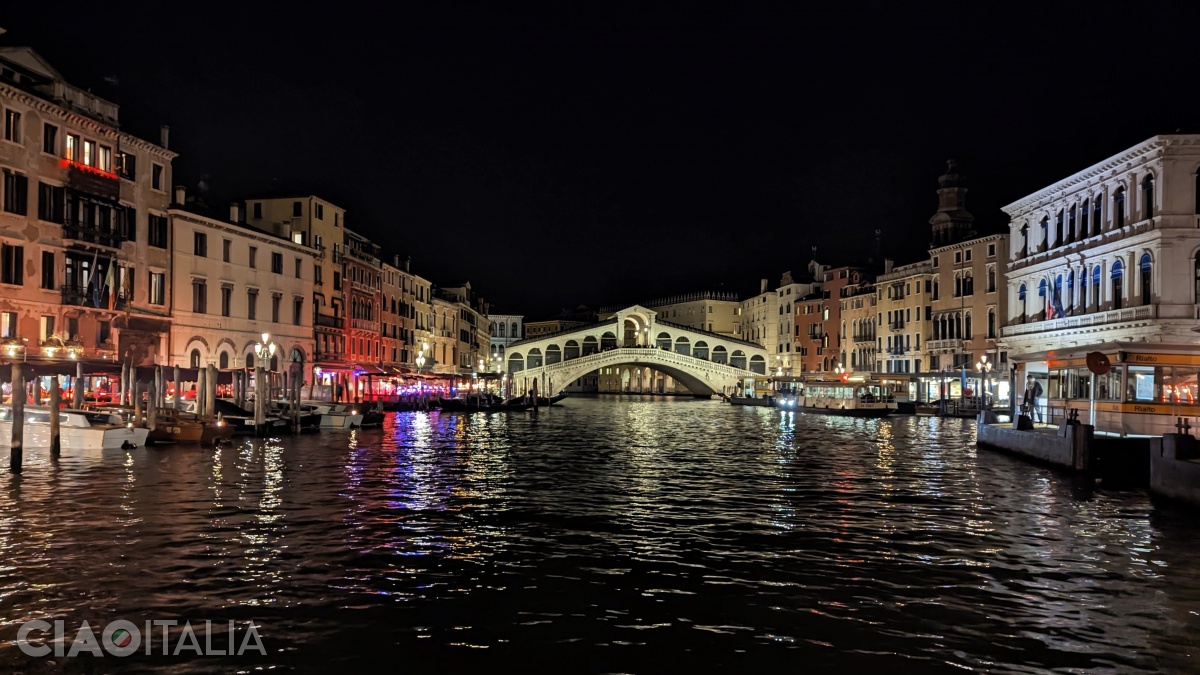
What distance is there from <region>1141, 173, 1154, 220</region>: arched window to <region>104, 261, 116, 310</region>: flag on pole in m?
37.2

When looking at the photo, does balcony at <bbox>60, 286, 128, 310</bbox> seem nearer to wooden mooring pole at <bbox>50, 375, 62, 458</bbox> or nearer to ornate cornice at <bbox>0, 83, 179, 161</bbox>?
ornate cornice at <bbox>0, 83, 179, 161</bbox>

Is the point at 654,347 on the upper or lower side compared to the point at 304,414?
upper

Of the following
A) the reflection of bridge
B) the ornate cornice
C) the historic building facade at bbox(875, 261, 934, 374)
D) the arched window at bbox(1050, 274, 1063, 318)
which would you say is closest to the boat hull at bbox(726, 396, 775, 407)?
the reflection of bridge

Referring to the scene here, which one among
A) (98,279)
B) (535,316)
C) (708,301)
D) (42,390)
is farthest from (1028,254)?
(535,316)

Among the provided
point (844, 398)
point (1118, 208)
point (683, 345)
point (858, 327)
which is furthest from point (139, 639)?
point (683, 345)

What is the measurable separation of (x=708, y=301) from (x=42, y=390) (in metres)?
88.4

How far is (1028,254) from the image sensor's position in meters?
44.0

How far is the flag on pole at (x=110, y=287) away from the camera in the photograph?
32.0m

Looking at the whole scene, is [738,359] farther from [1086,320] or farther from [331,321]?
[1086,320]

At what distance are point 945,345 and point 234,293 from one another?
145ft

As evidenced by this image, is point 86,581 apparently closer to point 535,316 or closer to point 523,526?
point 523,526

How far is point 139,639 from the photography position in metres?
7.79

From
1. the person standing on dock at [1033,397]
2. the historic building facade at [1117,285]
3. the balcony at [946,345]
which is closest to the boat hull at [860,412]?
the balcony at [946,345]

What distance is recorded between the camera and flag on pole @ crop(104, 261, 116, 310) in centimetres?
3203
